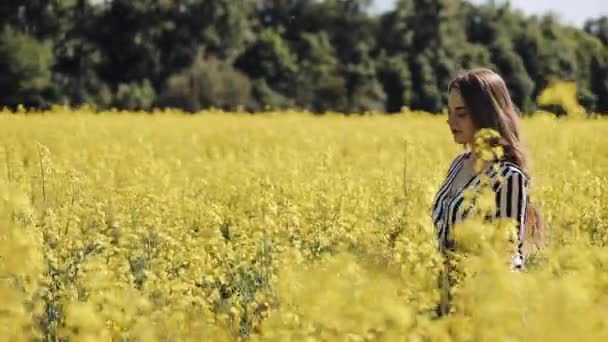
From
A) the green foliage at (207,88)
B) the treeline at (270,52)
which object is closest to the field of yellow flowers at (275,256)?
the treeline at (270,52)

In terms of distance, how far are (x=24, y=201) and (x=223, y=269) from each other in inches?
29.7

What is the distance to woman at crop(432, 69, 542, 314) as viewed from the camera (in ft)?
10.6

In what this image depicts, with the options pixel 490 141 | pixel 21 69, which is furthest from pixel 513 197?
pixel 21 69

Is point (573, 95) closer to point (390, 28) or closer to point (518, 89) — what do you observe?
point (518, 89)

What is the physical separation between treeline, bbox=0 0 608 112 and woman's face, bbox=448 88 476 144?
22651 mm

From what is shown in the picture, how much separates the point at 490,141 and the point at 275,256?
0.93 meters

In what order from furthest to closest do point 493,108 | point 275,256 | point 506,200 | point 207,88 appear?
point 207,88 < point 275,256 < point 493,108 < point 506,200

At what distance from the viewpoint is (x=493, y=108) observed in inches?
133

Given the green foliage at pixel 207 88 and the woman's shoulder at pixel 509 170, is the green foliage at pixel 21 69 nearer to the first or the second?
the green foliage at pixel 207 88

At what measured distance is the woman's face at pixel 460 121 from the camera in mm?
3393

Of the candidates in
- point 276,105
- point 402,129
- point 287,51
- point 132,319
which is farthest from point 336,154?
point 287,51

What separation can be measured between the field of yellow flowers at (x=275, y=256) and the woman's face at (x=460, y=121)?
1.06 ft

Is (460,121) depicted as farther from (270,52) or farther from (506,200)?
(270,52)

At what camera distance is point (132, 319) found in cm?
271
